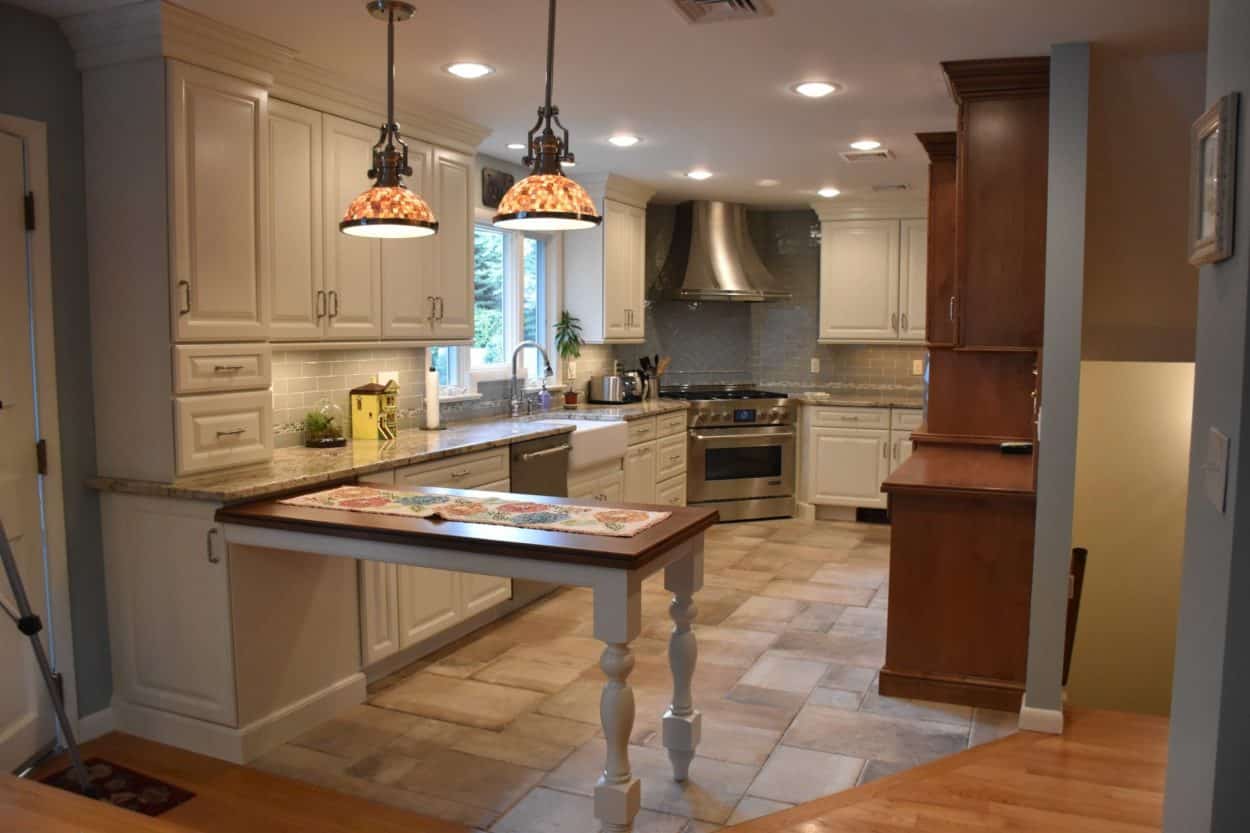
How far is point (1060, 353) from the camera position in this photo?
3.29 meters

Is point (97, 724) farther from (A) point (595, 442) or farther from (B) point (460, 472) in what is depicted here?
(A) point (595, 442)

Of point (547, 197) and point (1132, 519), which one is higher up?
point (547, 197)

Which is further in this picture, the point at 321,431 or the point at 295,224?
the point at 321,431

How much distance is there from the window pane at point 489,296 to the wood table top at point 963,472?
2469 millimetres

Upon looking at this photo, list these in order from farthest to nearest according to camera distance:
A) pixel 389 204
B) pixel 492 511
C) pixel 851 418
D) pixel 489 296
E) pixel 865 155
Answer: pixel 851 418, pixel 489 296, pixel 865 155, pixel 492 511, pixel 389 204

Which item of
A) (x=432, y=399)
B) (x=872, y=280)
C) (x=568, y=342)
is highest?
(x=872, y=280)

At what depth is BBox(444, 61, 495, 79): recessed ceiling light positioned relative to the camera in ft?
12.0

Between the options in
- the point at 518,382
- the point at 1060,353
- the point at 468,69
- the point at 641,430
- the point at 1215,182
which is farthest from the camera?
the point at 641,430

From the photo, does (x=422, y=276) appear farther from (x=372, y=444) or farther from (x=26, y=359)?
(x=26, y=359)

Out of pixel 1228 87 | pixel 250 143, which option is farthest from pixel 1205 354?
pixel 250 143

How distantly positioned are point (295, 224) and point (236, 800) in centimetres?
205

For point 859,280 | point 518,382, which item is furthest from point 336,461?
point 859,280

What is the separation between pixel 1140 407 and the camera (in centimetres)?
466

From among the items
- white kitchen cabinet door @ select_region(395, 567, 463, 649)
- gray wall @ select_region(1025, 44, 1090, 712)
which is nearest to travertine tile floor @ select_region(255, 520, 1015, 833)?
white kitchen cabinet door @ select_region(395, 567, 463, 649)
